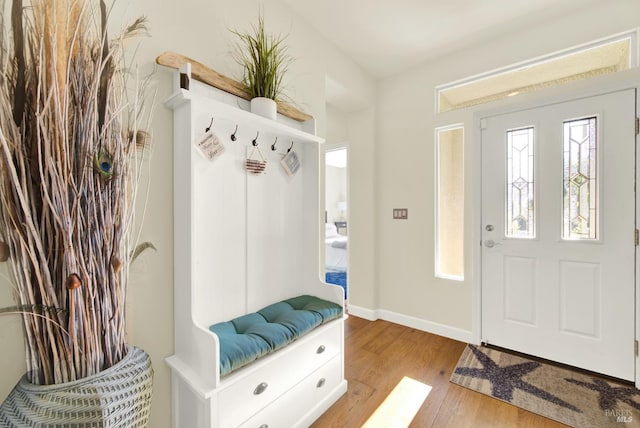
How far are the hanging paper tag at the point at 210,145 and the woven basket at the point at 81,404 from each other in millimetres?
953

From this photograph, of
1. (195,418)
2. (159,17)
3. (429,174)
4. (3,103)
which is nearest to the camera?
(3,103)

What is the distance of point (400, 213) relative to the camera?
9.27 ft

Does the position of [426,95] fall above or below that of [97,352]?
above

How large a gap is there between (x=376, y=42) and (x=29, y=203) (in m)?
2.57

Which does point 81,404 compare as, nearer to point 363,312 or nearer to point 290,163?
point 290,163

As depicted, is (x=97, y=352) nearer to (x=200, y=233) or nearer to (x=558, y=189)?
(x=200, y=233)

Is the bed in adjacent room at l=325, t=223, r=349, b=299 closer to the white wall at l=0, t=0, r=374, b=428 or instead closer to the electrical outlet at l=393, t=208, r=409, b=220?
the electrical outlet at l=393, t=208, r=409, b=220

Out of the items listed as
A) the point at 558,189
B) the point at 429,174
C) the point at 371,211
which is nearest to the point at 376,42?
the point at 429,174

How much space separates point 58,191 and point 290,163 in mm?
1172

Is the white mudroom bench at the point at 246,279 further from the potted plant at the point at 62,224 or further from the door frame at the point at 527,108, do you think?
the door frame at the point at 527,108

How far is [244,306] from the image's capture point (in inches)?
60.4

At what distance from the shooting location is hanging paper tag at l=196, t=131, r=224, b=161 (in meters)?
1.33

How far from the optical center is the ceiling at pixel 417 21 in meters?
1.91

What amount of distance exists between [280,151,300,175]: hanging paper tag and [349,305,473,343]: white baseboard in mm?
1945
